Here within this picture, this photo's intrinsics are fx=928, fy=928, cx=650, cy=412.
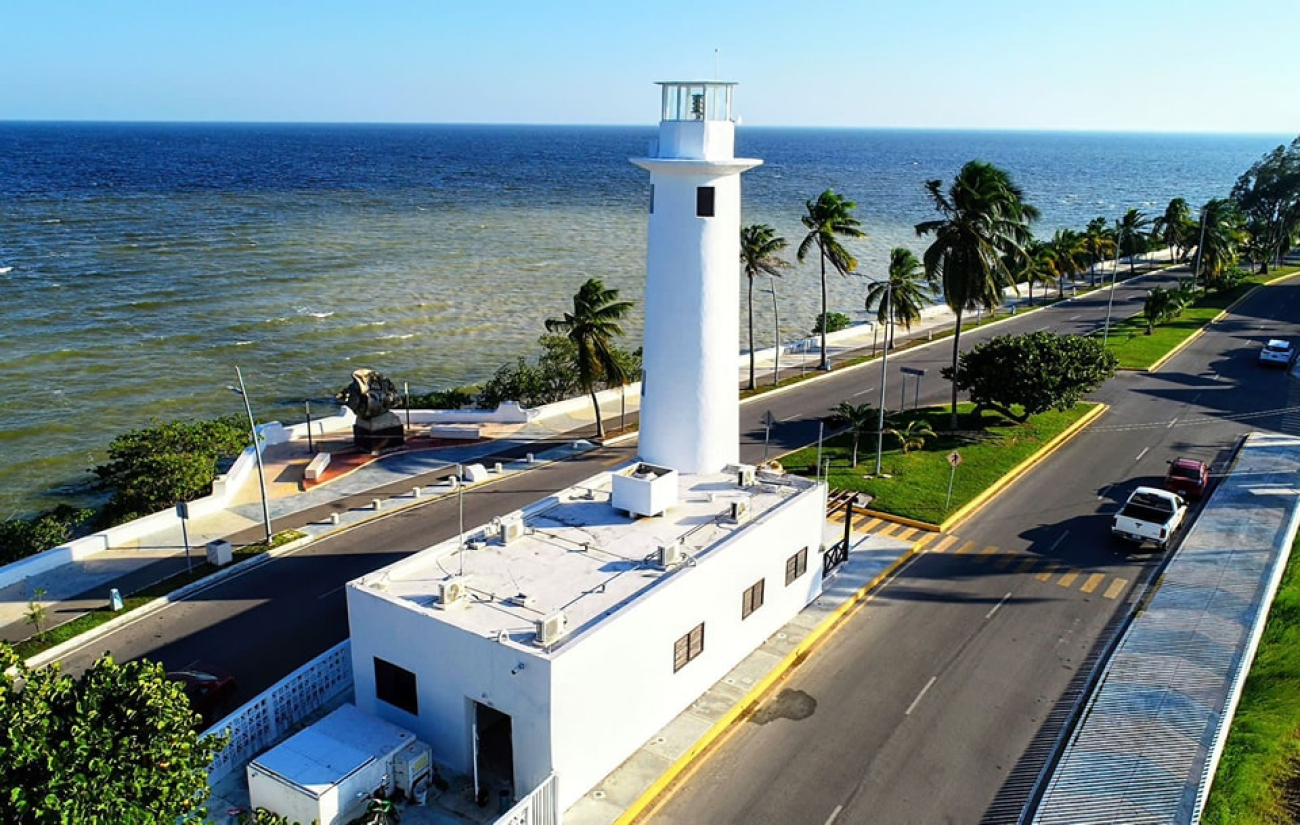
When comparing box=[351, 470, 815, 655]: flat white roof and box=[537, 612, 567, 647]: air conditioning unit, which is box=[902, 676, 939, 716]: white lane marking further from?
box=[537, 612, 567, 647]: air conditioning unit

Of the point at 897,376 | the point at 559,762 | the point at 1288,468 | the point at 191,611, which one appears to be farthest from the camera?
the point at 897,376

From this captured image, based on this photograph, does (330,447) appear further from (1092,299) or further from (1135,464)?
(1092,299)

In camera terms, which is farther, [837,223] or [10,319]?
[10,319]

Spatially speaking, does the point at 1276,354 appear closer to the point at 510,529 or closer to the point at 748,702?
the point at 748,702

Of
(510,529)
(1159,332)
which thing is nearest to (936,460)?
(510,529)

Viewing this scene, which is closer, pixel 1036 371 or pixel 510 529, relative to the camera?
pixel 510 529

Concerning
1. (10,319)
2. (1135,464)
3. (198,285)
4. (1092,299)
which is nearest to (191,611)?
(1135,464)

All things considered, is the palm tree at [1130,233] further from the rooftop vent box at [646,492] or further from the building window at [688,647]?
the building window at [688,647]
